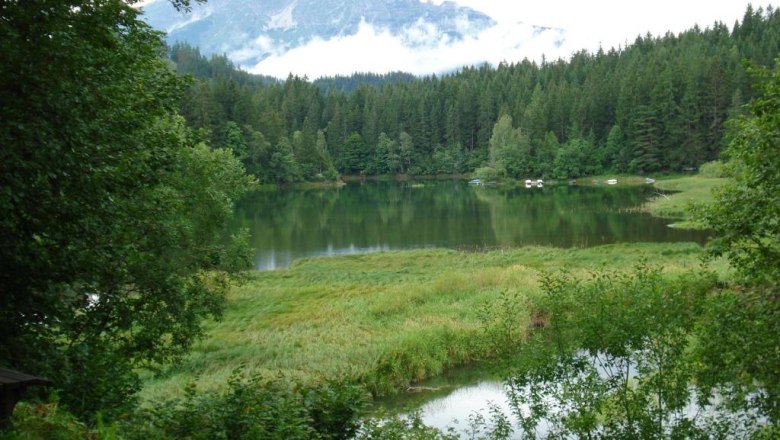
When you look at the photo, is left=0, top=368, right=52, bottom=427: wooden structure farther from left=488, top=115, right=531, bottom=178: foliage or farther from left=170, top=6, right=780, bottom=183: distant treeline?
left=488, top=115, right=531, bottom=178: foliage

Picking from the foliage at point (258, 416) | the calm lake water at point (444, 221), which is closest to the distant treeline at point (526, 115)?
the calm lake water at point (444, 221)

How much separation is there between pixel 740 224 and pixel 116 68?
41.7 feet

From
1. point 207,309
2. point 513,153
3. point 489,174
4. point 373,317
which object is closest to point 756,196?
point 207,309

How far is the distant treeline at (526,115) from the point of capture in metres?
113

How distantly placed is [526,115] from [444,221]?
77.1 metres

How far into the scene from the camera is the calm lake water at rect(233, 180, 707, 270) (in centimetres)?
5681

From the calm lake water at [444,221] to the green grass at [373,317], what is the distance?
8.25 metres

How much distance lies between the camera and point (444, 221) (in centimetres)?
7312

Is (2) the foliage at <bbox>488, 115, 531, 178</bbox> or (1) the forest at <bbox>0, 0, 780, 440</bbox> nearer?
(1) the forest at <bbox>0, 0, 780, 440</bbox>

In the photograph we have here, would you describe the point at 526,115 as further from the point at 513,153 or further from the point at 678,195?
the point at 678,195

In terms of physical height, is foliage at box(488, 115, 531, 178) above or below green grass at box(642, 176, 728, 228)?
above

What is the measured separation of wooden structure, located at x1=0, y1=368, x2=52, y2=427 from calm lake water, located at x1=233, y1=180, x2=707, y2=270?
4153 cm

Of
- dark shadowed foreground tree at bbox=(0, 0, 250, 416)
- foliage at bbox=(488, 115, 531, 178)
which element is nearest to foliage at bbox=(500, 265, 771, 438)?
dark shadowed foreground tree at bbox=(0, 0, 250, 416)

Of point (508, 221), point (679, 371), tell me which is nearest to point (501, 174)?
point (508, 221)
